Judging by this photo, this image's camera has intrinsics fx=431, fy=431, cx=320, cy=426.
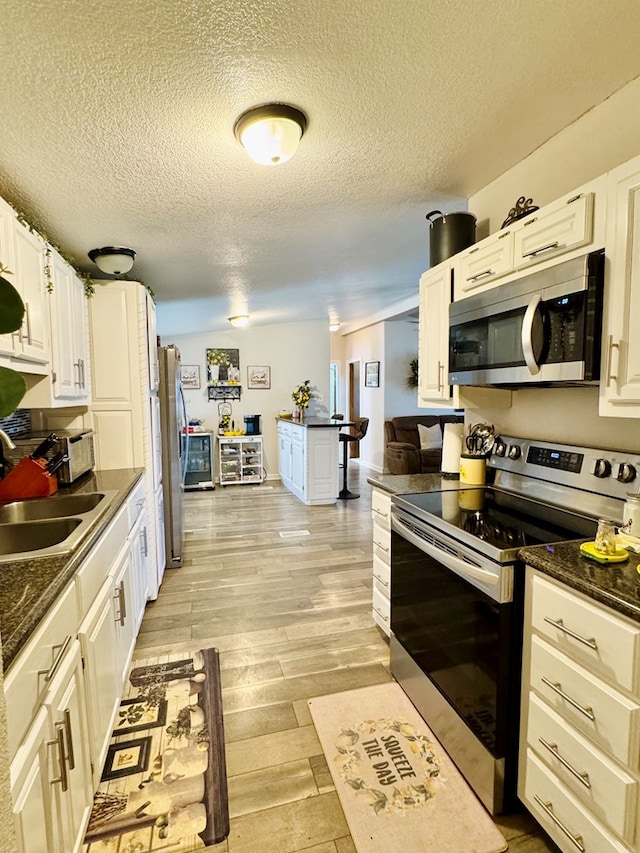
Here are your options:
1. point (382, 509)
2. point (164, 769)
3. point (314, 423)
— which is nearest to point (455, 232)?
point (382, 509)

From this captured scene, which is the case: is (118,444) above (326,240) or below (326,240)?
below

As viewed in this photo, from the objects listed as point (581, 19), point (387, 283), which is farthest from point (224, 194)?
point (387, 283)

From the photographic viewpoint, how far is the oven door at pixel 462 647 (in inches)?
53.4

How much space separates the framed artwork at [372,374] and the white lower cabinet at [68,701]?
598 cm

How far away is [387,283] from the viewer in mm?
4660

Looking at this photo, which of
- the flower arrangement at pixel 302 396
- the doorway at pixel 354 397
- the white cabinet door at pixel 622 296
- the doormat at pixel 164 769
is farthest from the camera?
the doorway at pixel 354 397

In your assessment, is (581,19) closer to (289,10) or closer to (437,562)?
(289,10)

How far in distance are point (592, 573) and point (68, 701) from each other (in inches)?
57.9

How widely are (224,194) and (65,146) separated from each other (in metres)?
0.70

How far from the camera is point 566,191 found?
1782 mm

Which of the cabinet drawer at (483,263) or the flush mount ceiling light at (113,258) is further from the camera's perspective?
the flush mount ceiling light at (113,258)

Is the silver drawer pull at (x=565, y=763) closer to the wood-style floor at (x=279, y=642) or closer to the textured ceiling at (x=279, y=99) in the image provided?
the wood-style floor at (x=279, y=642)

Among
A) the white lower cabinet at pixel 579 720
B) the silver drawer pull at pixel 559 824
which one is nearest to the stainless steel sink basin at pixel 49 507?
the white lower cabinet at pixel 579 720

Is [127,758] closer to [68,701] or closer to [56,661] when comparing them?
[68,701]
